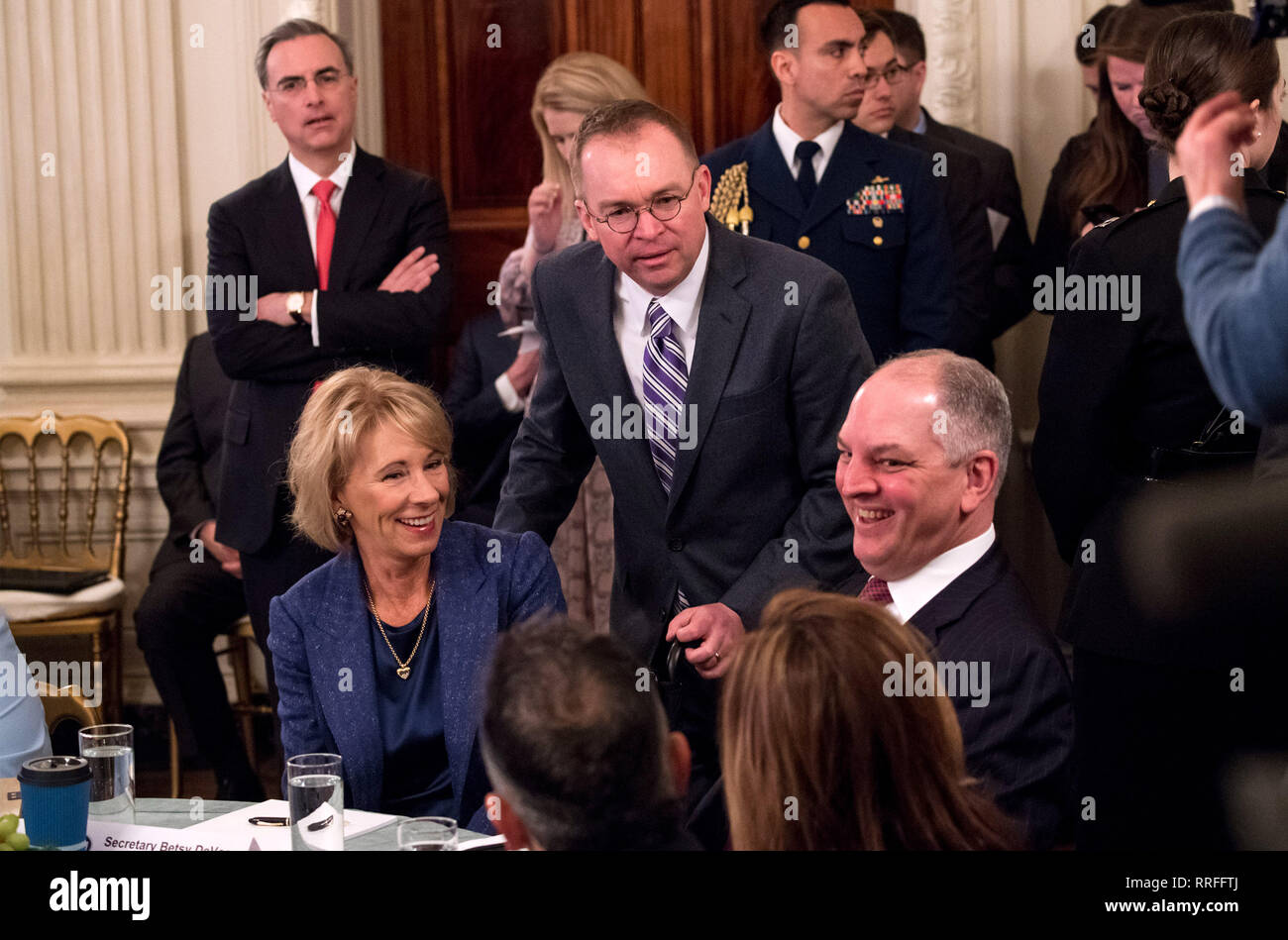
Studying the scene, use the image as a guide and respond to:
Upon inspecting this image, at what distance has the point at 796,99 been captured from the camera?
3.31m

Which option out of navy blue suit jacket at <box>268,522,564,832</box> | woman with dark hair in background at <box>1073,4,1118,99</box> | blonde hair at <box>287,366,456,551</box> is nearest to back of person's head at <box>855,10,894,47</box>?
woman with dark hair in background at <box>1073,4,1118,99</box>

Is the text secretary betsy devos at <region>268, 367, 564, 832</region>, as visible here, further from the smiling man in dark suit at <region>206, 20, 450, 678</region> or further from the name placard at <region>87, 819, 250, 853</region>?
the smiling man in dark suit at <region>206, 20, 450, 678</region>

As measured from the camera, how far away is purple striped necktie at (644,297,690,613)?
98.7 inches

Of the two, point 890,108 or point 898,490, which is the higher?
point 890,108

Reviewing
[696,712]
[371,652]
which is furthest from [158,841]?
[696,712]

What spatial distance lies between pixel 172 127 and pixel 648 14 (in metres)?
1.43

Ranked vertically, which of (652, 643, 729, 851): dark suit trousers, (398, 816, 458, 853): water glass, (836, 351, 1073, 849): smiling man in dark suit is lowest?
(652, 643, 729, 851): dark suit trousers

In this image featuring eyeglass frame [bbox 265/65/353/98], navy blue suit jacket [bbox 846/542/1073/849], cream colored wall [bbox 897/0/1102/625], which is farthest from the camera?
cream colored wall [bbox 897/0/1102/625]

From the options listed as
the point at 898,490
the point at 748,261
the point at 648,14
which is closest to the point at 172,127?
the point at 648,14

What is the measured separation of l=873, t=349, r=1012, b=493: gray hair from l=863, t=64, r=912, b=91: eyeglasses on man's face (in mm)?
1647

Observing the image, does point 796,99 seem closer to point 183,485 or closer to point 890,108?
point 890,108

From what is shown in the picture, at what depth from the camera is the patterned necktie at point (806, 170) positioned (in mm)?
3326

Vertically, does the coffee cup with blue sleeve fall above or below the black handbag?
below

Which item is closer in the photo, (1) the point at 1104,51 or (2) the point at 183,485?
(1) the point at 1104,51
